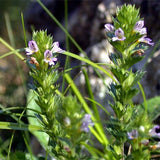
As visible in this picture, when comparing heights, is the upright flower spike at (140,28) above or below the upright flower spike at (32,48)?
below

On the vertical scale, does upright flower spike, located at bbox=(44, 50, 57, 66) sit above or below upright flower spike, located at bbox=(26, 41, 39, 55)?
below

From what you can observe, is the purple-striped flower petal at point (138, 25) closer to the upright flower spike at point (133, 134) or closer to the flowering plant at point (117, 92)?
the flowering plant at point (117, 92)

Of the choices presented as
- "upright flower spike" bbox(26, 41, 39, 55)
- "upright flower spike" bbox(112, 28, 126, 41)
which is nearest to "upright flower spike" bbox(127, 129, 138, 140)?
"upright flower spike" bbox(112, 28, 126, 41)

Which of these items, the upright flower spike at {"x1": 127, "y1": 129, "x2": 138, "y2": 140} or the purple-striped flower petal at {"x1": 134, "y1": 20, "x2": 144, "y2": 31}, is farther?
the purple-striped flower petal at {"x1": 134, "y1": 20, "x2": 144, "y2": 31}

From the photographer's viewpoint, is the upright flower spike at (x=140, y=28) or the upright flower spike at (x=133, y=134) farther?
the upright flower spike at (x=140, y=28)

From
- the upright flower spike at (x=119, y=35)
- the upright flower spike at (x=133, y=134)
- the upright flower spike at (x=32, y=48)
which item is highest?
the upright flower spike at (x=32, y=48)

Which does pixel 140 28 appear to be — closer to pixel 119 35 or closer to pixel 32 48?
pixel 119 35

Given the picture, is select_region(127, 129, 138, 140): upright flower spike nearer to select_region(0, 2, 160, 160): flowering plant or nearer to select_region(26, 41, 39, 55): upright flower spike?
select_region(0, 2, 160, 160): flowering plant

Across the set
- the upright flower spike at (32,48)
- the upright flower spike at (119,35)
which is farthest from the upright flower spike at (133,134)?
the upright flower spike at (32,48)

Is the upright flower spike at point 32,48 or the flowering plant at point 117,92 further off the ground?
the upright flower spike at point 32,48

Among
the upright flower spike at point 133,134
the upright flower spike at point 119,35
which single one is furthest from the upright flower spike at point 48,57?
the upright flower spike at point 133,134

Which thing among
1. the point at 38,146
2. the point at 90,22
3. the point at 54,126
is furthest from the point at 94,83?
the point at 54,126

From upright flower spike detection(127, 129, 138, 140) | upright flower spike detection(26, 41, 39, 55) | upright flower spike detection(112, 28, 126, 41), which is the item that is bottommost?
upright flower spike detection(127, 129, 138, 140)

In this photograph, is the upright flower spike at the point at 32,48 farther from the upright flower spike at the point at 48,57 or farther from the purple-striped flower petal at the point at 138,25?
the purple-striped flower petal at the point at 138,25
